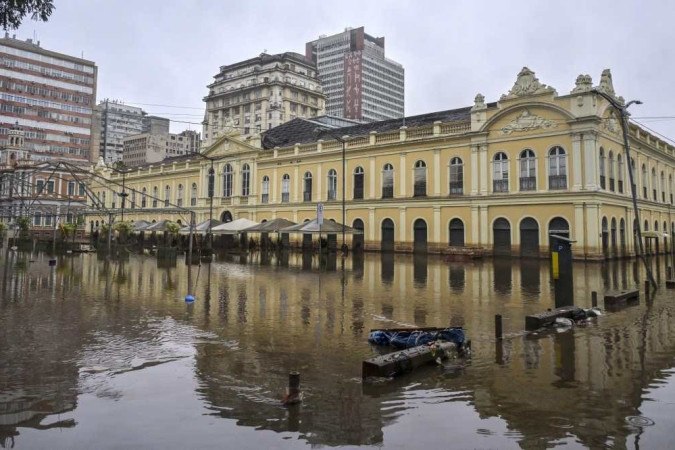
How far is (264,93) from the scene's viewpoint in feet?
316

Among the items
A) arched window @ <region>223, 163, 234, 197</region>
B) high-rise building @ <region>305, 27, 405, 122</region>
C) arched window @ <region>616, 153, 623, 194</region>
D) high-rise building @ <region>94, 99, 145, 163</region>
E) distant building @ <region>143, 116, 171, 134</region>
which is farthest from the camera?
high-rise building @ <region>94, 99, 145, 163</region>

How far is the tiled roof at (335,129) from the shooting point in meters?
40.7

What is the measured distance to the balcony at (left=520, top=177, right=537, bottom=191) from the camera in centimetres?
3269

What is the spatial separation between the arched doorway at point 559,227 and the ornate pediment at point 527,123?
6.26m

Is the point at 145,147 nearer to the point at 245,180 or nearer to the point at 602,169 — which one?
the point at 245,180

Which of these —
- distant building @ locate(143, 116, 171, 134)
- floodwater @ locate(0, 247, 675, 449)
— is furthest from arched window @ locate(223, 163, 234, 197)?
distant building @ locate(143, 116, 171, 134)

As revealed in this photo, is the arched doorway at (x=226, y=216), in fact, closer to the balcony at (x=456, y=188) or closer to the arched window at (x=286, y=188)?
the arched window at (x=286, y=188)

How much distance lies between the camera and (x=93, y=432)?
Answer: 16.8 ft

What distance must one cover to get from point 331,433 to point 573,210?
29.9m

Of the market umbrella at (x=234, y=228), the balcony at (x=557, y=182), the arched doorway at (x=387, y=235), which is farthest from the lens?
the arched doorway at (x=387, y=235)

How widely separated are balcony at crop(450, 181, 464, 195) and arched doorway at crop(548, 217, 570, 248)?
6.91 m

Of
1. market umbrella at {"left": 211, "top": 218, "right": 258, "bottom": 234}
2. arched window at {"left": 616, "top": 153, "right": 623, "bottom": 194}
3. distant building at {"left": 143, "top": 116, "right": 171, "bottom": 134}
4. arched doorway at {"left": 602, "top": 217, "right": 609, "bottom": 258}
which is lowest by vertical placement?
arched doorway at {"left": 602, "top": 217, "right": 609, "bottom": 258}

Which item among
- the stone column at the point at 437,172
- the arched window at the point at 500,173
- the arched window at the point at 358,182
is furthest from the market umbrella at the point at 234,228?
the arched window at the point at 500,173

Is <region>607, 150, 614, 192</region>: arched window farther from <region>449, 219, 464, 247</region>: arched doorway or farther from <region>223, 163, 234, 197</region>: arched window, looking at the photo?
<region>223, 163, 234, 197</region>: arched window
